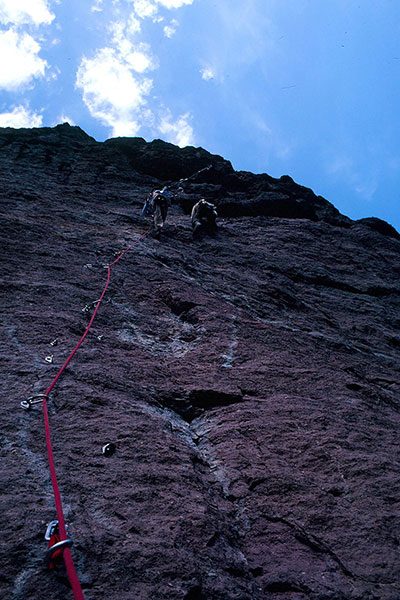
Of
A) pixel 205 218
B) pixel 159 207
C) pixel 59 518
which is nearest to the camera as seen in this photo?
pixel 59 518

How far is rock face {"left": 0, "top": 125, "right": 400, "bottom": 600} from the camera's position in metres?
2.14

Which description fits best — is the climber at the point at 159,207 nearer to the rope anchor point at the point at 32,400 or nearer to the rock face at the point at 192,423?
the rock face at the point at 192,423

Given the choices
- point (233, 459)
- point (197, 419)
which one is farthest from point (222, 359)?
point (233, 459)

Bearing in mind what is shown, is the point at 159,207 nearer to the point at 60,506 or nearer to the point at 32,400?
the point at 32,400

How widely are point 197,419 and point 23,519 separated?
6.29 feet

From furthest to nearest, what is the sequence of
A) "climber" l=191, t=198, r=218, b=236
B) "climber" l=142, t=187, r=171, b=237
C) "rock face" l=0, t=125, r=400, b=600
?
"climber" l=191, t=198, r=218, b=236 < "climber" l=142, t=187, r=171, b=237 < "rock face" l=0, t=125, r=400, b=600

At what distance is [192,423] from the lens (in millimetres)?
3654

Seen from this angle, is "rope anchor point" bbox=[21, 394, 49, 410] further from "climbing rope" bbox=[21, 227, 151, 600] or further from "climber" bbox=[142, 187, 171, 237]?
"climber" bbox=[142, 187, 171, 237]

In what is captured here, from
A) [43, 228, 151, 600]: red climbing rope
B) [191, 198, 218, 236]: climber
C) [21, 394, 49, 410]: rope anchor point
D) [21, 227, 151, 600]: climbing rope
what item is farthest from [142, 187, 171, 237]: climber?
[21, 394, 49, 410]: rope anchor point

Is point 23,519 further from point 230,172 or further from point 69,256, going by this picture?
point 230,172

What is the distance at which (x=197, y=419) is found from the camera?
3.71 m

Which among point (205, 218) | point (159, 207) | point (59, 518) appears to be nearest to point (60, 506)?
point (59, 518)

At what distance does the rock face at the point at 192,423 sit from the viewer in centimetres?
214

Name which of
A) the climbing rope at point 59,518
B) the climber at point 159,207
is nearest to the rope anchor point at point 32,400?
the climbing rope at point 59,518
